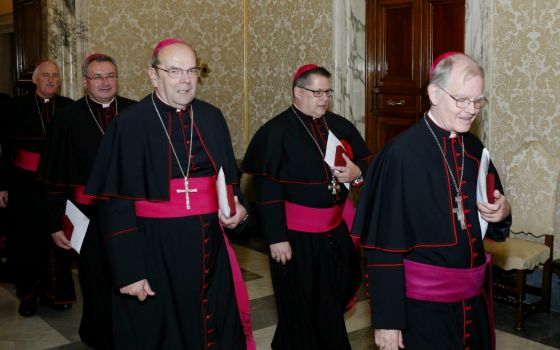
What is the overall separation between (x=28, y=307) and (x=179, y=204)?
2673 millimetres

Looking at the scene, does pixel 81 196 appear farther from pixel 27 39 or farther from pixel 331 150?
pixel 27 39

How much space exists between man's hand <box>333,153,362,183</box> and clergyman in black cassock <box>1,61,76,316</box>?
241 centimetres

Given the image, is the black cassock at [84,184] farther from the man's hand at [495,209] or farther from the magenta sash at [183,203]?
the man's hand at [495,209]

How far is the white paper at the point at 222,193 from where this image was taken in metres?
3.27

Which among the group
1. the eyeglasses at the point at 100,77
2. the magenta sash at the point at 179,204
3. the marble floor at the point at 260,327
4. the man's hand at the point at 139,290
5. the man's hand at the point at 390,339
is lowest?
the marble floor at the point at 260,327

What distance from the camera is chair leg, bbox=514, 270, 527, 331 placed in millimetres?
5012

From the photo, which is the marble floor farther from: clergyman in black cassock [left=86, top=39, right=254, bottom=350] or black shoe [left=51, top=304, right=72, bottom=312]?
clergyman in black cassock [left=86, top=39, right=254, bottom=350]

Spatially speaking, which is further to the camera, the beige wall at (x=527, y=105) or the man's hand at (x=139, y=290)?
the beige wall at (x=527, y=105)

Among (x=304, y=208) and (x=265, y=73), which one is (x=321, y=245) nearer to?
(x=304, y=208)

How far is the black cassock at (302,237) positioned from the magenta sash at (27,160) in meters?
2.05

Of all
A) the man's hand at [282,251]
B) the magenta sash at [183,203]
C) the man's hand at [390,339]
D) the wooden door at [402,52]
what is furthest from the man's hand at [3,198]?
the man's hand at [390,339]

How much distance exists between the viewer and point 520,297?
16.6ft

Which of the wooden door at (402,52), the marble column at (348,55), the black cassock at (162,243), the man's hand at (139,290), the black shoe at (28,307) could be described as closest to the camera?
the man's hand at (139,290)

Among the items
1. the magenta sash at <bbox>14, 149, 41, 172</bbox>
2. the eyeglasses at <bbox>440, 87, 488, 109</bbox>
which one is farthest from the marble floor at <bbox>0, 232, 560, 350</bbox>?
the eyeglasses at <bbox>440, 87, 488, 109</bbox>
